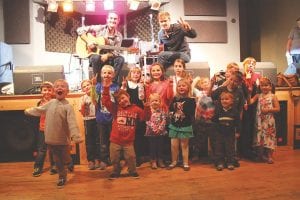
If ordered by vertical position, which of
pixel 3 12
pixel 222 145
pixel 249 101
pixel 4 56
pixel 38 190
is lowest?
pixel 38 190

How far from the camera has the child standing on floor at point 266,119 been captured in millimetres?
4094

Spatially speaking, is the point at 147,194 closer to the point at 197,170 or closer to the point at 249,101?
the point at 197,170

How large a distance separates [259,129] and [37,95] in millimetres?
2688

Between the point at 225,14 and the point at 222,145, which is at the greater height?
the point at 225,14

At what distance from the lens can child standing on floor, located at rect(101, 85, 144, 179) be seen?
11.6 ft

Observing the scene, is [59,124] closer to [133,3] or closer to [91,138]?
[91,138]

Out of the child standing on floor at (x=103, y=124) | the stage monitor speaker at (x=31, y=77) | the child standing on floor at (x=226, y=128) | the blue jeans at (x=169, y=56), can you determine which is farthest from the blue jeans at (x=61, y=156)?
the blue jeans at (x=169, y=56)

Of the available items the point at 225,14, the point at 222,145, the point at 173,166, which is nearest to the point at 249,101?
the point at 222,145

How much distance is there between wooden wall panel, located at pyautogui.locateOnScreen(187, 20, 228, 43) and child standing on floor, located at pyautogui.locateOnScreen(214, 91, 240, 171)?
3.12m

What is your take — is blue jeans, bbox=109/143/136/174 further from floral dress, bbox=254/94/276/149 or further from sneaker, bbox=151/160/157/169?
floral dress, bbox=254/94/276/149

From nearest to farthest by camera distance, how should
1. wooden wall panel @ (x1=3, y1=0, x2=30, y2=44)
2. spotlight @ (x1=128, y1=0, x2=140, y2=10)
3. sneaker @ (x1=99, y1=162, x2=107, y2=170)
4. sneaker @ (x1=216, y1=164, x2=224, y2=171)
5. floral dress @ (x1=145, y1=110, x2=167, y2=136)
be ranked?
1. sneaker @ (x1=216, y1=164, x2=224, y2=171)
2. floral dress @ (x1=145, y1=110, x2=167, y2=136)
3. sneaker @ (x1=99, y1=162, x2=107, y2=170)
4. spotlight @ (x1=128, y1=0, x2=140, y2=10)
5. wooden wall panel @ (x1=3, y1=0, x2=30, y2=44)

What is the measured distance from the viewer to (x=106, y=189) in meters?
3.24

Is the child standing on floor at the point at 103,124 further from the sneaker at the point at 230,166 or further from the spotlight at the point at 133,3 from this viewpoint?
the spotlight at the point at 133,3

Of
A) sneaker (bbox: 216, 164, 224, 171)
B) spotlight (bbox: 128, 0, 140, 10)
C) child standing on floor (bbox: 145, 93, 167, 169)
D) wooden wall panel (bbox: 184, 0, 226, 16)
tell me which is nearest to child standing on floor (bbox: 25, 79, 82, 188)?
child standing on floor (bbox: 145, 93, 167, 169)
